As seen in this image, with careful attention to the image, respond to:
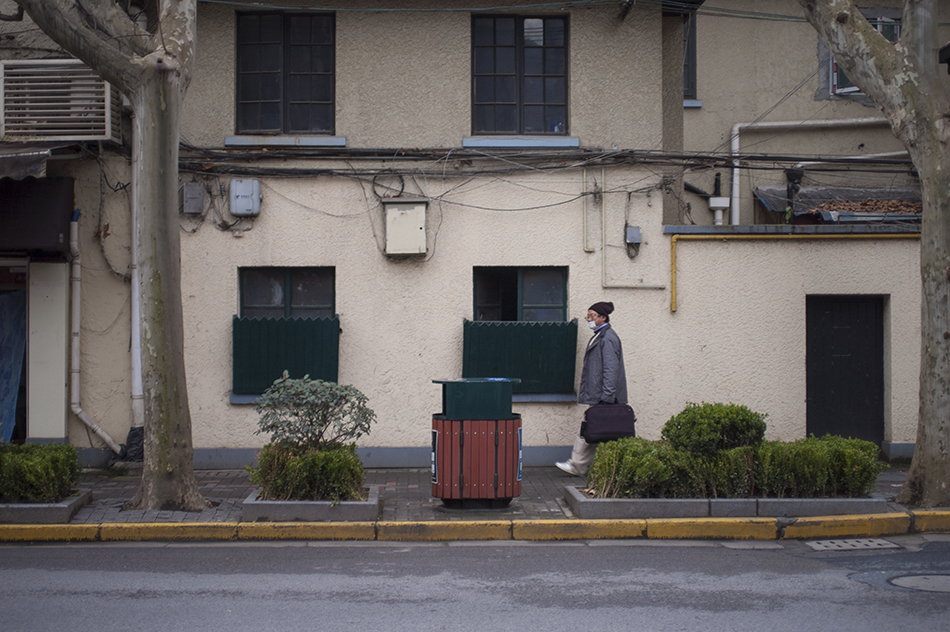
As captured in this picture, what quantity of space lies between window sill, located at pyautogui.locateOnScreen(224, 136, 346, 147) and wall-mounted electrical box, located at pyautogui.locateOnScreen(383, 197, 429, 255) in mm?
1052

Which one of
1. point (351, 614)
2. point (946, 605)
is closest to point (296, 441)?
point (351, 614)

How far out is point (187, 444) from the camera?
7.28 metres

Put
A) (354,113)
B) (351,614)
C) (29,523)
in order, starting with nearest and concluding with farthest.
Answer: (351,614)
(29,523)
(354,113)

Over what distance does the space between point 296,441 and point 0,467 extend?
2.60 m

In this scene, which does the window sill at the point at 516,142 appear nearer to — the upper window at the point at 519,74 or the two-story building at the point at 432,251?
the two-story building at the point at 432,251

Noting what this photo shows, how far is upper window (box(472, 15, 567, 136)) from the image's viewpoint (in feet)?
33.3

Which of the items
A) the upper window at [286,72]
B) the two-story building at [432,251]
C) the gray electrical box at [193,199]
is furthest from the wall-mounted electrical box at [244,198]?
the upper window at [286,72]

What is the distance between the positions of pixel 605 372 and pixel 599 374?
0.31 feet

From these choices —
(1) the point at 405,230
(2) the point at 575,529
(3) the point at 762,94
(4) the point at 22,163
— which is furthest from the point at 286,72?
(3) the point at 762,94

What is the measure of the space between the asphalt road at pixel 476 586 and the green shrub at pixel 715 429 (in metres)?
0.90

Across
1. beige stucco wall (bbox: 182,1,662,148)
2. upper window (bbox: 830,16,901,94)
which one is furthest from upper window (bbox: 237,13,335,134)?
→ upper window (bbox: 830,16,901,94)

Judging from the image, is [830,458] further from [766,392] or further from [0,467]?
[0,467]

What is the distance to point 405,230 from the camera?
376 inches

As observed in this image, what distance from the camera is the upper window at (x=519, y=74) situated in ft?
33.3
